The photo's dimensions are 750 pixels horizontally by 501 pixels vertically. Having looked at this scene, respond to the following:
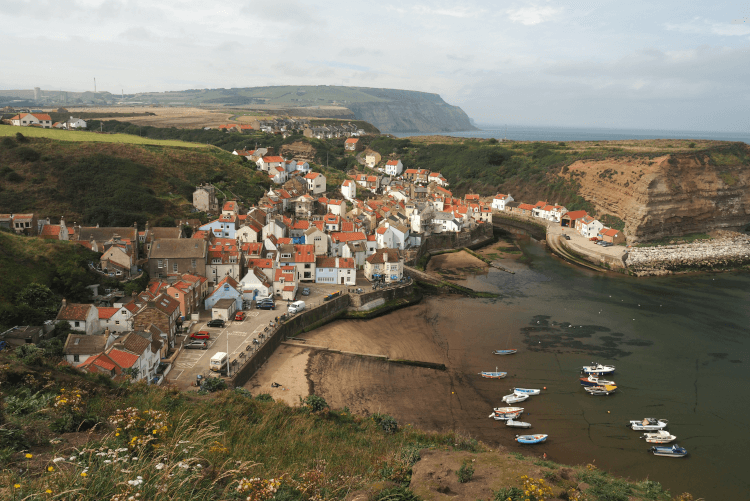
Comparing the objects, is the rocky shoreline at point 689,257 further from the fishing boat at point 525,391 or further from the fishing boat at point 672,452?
the fishing boat at point 672,452

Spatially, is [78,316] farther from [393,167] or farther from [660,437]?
[393,167]

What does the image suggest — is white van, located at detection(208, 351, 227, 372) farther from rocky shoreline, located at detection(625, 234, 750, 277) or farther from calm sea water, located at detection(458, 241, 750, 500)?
rocky shoreline, located at detection(625, 234, 750, 277)

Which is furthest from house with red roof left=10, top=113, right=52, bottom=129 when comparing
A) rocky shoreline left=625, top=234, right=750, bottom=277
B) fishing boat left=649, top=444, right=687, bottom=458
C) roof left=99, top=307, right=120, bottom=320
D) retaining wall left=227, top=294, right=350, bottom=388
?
rocky shoreline left=625, top=234, right=750, bottom=277

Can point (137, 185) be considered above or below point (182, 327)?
above

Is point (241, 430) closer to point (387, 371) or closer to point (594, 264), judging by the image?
point (387, 371)

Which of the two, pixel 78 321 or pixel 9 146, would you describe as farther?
pixel 9 146

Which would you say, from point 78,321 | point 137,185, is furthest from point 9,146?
point 78,321

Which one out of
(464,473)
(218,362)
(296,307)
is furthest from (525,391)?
(218,362)
